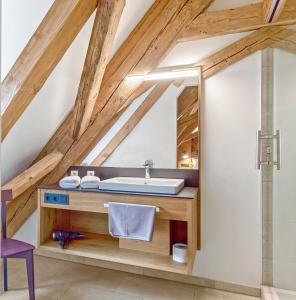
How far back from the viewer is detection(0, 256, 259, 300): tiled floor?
211 cm

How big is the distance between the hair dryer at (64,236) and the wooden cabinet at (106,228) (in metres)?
0.05

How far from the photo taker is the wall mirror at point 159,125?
89.5 inches

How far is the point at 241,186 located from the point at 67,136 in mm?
→ 1702

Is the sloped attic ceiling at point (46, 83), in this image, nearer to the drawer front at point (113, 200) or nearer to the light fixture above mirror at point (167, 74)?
the light fixture above mirror at point (167, 74)

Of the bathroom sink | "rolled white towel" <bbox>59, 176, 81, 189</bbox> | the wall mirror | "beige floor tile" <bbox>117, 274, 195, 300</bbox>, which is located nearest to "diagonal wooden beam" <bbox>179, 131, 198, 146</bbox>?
the wall mirror

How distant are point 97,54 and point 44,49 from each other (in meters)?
0.36

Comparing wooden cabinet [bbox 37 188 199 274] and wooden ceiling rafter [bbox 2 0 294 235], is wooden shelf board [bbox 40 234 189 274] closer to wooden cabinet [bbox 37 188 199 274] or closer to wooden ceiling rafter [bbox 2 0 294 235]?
wooden cabinet [bbox 37 188 199 274]

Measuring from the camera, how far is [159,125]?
241 cm

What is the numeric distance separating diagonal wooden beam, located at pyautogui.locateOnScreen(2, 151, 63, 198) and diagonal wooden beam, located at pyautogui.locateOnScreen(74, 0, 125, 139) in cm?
47

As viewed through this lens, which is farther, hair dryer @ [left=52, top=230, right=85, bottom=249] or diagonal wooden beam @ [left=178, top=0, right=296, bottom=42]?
hair dryer @ [left=52, top=230, right=85, bottom=249]


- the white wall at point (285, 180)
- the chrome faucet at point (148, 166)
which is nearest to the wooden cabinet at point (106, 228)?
the chrome faucet at point (148, 166)

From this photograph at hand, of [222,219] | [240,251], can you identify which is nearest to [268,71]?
[222,219]

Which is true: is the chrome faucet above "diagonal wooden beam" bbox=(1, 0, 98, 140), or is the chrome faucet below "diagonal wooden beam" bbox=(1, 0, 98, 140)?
below

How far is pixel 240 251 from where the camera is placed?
7.06ft
